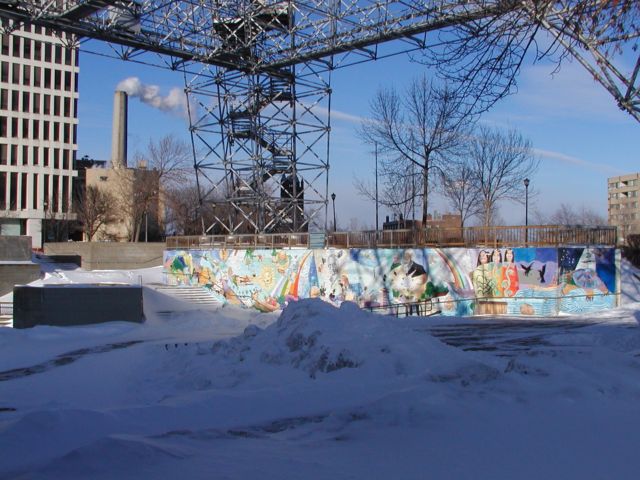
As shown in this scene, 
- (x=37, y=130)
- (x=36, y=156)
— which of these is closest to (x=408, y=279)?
(x=36, y=156)

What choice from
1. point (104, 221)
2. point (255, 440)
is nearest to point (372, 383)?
point (255, 440)

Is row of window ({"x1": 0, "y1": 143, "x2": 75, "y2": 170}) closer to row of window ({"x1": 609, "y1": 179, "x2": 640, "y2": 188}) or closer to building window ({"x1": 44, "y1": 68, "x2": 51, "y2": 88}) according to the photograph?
building window ({"x1": 44, "y1": 68, "x2": 51, "y2": 88})

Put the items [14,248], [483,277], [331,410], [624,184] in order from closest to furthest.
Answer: [331,410] → [483,277] → [14,248] → [624,184]

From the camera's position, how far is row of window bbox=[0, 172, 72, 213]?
7625 cm

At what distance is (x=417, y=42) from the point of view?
30.6 m

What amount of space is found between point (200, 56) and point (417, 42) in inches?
A: 442

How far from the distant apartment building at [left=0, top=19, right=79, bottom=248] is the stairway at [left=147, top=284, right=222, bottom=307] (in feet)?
137

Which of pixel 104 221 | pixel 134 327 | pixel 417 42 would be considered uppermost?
pixel 417 42

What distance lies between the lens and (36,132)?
79.2 m

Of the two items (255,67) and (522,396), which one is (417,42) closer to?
(255,67)

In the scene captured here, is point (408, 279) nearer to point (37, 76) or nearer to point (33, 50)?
point (37, 76)

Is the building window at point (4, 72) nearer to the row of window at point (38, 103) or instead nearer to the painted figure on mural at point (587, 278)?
the row of window at point (38, 103)

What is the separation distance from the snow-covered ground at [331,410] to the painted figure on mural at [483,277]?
10.3 meters

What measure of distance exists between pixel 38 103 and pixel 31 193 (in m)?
10.5
